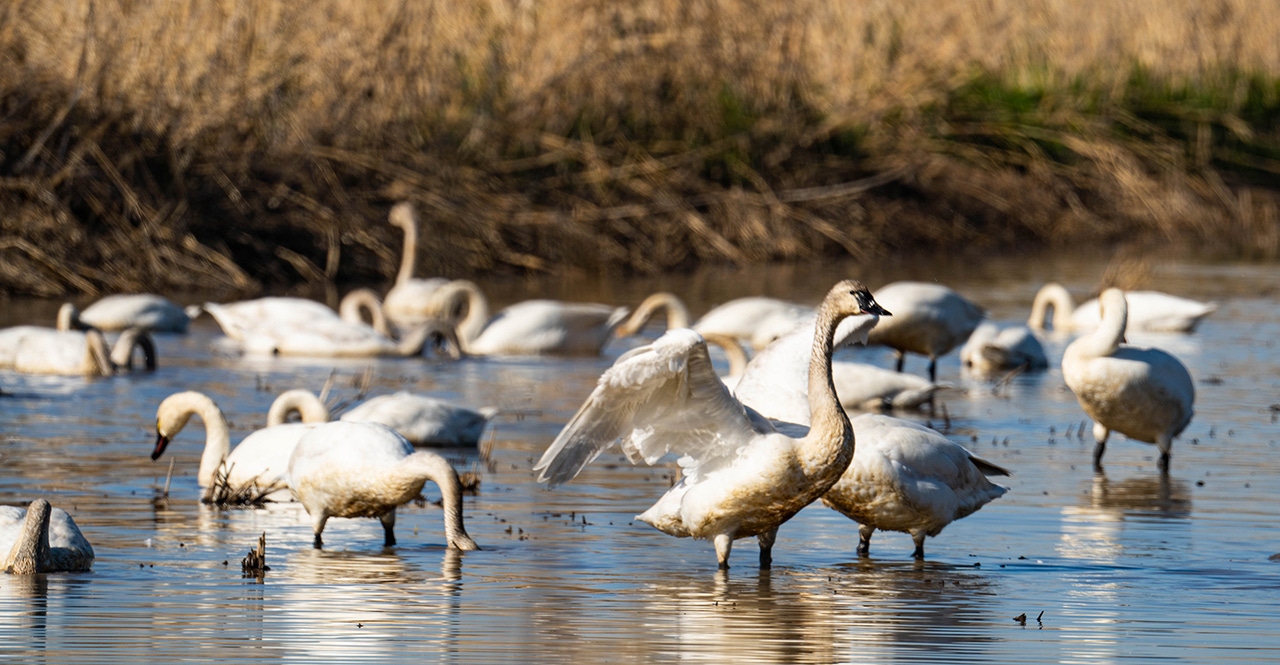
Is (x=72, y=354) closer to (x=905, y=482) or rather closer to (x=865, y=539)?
(x=865, y=539)

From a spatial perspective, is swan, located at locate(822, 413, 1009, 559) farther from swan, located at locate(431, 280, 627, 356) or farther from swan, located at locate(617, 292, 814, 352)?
swan, located at locate(431, 280, 627, 356)

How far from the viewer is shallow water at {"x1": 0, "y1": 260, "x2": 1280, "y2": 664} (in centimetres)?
580

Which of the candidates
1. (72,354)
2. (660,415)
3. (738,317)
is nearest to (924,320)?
(738,317)

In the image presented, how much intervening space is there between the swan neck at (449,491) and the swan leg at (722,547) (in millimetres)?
887

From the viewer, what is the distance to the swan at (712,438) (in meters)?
6.74

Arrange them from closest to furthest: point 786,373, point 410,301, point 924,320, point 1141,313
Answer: point 786,373, point 924,320, point 1141,313, point 410,301

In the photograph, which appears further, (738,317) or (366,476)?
(738,317)

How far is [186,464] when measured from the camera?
30.9 feet

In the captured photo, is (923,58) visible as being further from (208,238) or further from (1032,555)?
(1032,555)

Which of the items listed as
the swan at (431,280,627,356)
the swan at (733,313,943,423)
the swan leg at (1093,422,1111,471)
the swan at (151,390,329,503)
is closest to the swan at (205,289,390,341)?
the swan at (431,280,627,356)

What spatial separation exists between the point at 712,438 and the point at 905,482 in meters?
0.72

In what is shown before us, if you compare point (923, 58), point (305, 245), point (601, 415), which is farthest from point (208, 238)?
point (601, 415)

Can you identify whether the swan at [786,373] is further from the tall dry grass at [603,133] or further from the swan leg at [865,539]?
the tall dry grass at [603,133]

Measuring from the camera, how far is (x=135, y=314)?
15.2 metres
